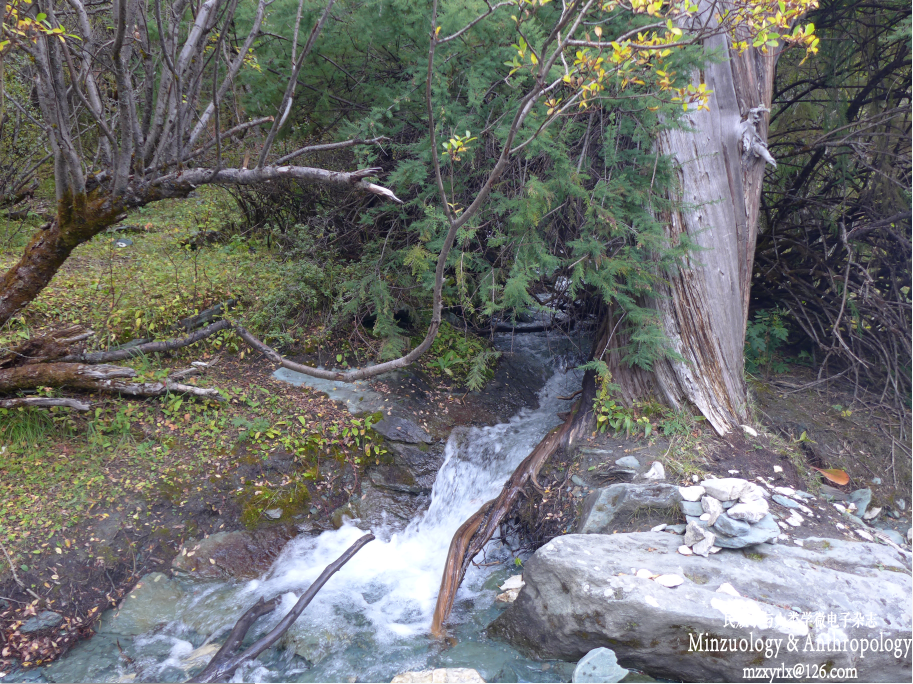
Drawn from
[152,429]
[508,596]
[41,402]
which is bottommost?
[508,596]

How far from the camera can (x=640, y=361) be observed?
4.71 meters

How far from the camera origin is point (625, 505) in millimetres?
4012

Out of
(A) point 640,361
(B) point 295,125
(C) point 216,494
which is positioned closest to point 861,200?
(A) point 640,361

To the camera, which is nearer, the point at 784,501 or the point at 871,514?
the point at 784,501

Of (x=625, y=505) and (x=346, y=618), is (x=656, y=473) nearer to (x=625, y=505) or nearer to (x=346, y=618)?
(x=625, y=505)

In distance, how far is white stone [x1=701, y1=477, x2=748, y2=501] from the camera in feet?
12.4

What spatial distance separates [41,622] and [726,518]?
14.1 feet

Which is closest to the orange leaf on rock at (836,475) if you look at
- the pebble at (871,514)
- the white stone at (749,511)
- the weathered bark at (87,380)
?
the pebble at (871,514)

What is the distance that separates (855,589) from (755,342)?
3.21m

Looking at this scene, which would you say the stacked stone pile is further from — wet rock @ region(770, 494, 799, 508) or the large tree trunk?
the large tree trunk

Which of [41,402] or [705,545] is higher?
[41,402]

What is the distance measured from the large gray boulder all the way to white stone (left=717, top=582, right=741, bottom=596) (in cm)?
1

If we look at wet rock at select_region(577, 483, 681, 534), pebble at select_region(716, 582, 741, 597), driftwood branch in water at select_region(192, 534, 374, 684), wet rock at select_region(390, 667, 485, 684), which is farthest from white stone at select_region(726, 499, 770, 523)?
driftwood branch in water at select_region(192, 534, 374, 684)

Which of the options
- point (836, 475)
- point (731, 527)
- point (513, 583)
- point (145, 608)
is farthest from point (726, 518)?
point (145, 608)
